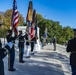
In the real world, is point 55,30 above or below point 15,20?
above

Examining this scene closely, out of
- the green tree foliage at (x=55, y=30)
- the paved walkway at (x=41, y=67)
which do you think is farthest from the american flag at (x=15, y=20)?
the green tree foliage at (x=55, y=30)

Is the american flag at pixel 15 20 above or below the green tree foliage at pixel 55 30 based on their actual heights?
below

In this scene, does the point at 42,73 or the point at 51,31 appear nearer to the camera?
the point at 42,73

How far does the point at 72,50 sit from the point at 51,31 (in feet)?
318

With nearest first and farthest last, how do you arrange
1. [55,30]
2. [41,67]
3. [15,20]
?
[15,20]
[41,67]
[55,30]

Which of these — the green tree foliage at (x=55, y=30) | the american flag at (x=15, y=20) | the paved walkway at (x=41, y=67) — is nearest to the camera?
the paved walkway at (x=41, y=67)

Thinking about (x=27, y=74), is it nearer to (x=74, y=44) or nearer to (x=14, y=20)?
(x=14, y=20)

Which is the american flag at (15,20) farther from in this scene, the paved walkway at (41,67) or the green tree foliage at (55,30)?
the green tree foliage at (55,30)

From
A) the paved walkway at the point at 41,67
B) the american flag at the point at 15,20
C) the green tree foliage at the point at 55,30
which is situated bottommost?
the paved walkway at the point at 41,67

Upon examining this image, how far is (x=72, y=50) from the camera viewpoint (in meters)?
9.00

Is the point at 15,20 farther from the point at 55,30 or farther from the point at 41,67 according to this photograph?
the point at 55,30

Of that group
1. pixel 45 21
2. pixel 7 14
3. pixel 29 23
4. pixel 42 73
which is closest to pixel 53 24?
pixel 45 21

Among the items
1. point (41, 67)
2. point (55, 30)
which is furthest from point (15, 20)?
point (55, 30)

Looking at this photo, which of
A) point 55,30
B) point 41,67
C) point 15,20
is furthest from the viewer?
point 55,30
